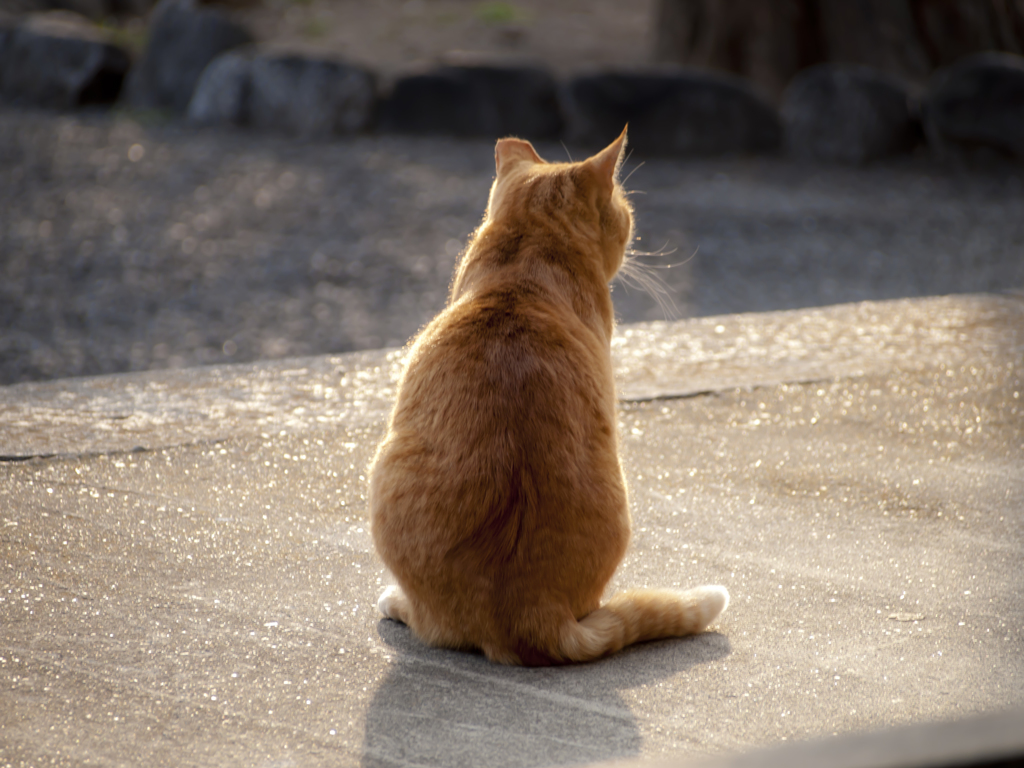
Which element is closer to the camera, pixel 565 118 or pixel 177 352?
pixel 177 352

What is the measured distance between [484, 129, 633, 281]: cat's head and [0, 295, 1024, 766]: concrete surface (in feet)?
2.91

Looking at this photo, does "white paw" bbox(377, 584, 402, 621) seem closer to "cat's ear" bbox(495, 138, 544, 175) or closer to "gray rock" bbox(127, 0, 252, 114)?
"cat's ear" bbox(495, 138, 544, 175)

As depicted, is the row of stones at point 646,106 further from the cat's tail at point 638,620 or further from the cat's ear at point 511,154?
the cat's tail at point 638,620

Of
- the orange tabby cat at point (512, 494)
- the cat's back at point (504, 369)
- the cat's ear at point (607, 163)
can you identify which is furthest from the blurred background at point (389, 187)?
the orange tabby cat at point (512, 494)

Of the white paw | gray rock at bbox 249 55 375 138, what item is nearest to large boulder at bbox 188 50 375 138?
gray rock at bbox 249 55 375 138

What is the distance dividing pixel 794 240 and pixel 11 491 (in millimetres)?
6313

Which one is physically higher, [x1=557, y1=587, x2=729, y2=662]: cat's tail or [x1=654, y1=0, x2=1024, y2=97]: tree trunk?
[x1=654, y1=0, x2=1024, y2=97]: tree trunk

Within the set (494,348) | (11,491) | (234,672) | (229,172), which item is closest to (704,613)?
(494,348)

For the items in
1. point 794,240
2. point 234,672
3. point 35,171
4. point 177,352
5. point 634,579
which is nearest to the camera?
point 234,672

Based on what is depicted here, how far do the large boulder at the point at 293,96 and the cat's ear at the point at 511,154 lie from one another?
8247 millimetres

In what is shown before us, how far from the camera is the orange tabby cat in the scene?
2377mm

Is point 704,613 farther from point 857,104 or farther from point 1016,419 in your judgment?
point 857,104

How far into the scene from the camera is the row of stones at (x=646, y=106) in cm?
1000

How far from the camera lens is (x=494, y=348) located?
8.32 ft
